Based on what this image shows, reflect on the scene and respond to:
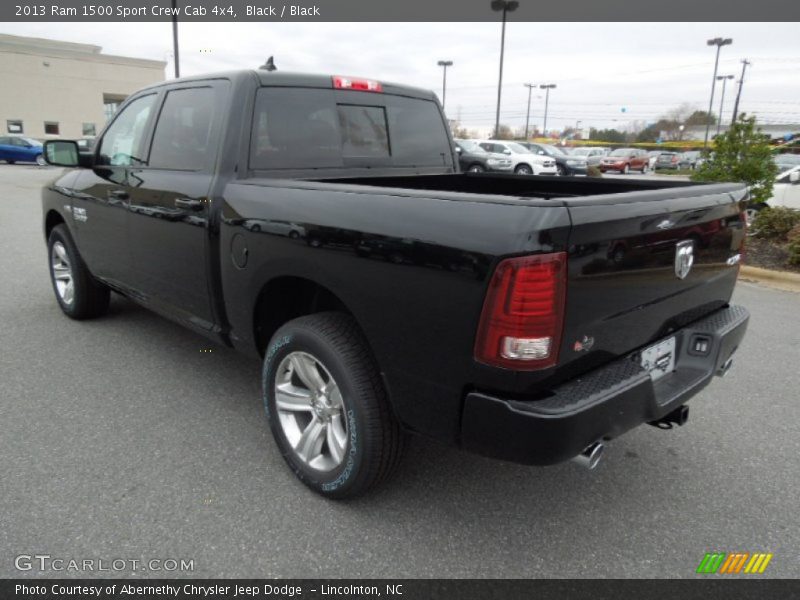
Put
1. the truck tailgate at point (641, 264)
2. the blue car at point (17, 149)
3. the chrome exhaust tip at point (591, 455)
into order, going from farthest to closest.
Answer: the blue car at point (17, 149) → the chrome exhaust tip at point (591, 455) → the truck tailgate at point (641, 264)

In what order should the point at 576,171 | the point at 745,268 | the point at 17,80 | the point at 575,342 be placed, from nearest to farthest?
the point at 575,342 → the point at 745,268 → the point at 576,171 → the point at 17,80

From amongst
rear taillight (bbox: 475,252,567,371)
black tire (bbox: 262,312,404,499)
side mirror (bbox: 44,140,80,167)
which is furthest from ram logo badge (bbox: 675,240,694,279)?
side mirror (bbox: 44,140,80,167)

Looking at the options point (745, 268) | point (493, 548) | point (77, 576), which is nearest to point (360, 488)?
point (493, 548)

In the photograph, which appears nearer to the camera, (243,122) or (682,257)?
(682,257)

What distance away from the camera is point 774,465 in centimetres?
304

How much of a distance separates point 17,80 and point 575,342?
57460 millimetres

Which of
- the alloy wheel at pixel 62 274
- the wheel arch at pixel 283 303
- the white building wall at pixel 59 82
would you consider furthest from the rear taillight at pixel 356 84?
the white building wall at pixel 59 82

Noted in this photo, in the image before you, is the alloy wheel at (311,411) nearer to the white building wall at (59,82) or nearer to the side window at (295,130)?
the side window at (295,130)

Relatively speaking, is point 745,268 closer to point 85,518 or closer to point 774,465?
point 774,465

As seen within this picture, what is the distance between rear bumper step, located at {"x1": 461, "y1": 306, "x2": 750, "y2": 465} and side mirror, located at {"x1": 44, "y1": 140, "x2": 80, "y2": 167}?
3.64m

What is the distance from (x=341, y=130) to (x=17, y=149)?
32991 millimetres

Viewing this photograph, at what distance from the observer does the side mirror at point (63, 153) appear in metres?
4.26

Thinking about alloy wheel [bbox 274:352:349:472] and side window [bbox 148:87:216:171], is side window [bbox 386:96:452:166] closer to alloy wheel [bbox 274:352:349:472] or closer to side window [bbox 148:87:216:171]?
side window [bbox 148:87:216:171]

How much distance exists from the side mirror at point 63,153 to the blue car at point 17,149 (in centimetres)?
3036
